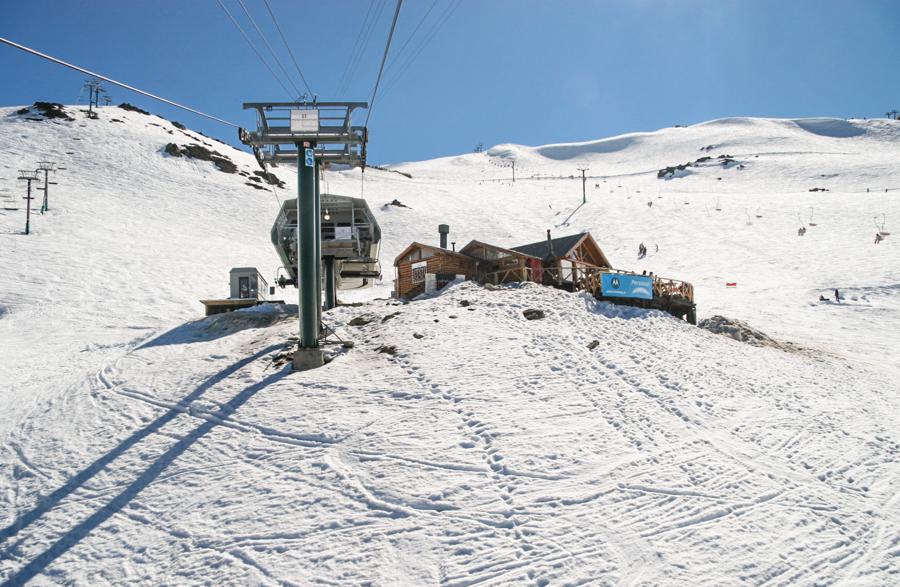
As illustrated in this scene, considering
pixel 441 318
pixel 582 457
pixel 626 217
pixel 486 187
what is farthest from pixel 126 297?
pixel 486 187

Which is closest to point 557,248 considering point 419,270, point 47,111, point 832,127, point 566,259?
point 566,259

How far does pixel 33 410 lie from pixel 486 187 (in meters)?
77.6

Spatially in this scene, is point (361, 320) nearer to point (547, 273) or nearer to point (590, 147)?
point (547, 273)

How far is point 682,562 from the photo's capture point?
6.40 m

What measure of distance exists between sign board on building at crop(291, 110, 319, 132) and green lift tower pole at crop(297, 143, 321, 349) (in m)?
0.63

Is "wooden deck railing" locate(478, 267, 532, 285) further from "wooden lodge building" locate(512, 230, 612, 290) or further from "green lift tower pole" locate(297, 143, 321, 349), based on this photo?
"green lift tower pole" locate(297, 143, 321, 349)

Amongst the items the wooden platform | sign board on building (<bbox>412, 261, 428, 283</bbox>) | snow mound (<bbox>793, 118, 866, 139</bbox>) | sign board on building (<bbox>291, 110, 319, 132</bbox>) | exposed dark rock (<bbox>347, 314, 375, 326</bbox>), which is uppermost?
snow mound (<bbox>793, 118, 866, 139</bbox>)

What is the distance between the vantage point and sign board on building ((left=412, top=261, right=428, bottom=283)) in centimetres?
2547

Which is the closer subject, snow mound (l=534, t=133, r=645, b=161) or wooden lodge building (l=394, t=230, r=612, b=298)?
wooden lodge building (l=394, t=230, r=612, b=298)

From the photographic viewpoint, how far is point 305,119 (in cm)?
1305

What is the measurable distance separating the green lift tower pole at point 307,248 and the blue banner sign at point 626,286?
13.0m

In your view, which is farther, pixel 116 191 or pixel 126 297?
pixel 116 191

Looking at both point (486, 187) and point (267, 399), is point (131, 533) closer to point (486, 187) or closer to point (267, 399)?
point (267, 399)

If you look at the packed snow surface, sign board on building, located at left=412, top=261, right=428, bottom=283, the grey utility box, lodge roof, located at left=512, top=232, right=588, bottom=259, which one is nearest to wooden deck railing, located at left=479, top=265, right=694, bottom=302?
lodge roof, located at left=512, top=232, right=588, bottom=259
